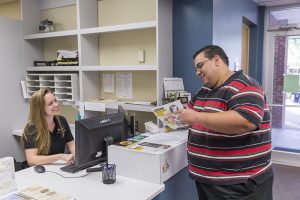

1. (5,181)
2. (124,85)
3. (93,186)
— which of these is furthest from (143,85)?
(5,181)

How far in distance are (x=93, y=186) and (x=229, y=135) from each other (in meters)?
0.90

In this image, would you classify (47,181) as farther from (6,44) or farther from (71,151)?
(6,44)

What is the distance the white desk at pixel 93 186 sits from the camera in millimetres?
1659

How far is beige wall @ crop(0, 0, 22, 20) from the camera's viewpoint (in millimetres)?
4039

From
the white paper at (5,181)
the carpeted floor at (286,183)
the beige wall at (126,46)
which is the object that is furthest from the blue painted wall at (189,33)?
the white paper at (5,181)

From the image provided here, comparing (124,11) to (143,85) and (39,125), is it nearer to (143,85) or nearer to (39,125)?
(143,85)

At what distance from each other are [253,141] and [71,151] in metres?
1.65

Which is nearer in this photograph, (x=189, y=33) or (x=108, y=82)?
(x=189, y=33)

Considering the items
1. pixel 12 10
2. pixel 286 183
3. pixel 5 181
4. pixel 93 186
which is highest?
pixel 12 10

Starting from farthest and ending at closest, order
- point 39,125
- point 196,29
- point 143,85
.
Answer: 1. point 143,85
2. point 196,29
3. point 39,125

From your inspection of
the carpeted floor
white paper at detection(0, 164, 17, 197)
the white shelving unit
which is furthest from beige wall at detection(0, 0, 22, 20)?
the carpeted floor

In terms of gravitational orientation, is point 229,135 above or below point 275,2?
below

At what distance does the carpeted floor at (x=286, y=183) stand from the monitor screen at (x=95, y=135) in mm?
2161

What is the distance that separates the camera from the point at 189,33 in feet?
9.03
